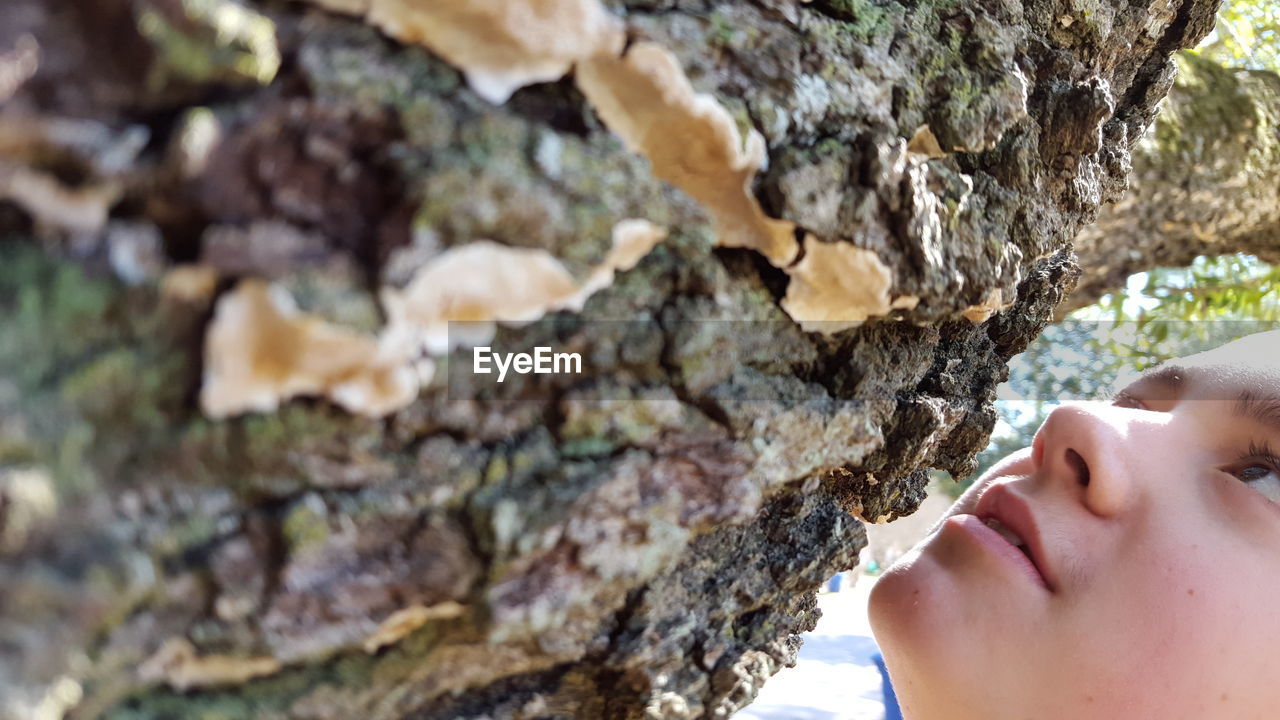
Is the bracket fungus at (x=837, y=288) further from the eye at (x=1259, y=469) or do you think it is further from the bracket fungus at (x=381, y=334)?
the eye at (x=1259, y=469)

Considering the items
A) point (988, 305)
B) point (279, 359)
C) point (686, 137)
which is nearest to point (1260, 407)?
point (988, 305)

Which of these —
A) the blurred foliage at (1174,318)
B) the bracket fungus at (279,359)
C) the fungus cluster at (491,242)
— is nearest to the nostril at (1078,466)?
the fungus cluster at (491,242)

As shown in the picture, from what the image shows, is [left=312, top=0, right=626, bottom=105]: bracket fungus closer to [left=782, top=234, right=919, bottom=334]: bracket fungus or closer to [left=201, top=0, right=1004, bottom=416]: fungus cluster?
[left=201, top=0, right=1004, bottom=416]: fungus cluster

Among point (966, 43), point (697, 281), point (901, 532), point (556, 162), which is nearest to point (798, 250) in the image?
point (697, 281)

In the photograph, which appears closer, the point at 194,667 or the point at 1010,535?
the point at 194,667

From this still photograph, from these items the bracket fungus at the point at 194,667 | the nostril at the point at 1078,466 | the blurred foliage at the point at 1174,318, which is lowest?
the blurred foliage at the point at 1174,318

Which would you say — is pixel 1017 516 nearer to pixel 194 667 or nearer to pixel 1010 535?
pixel 1010 535
